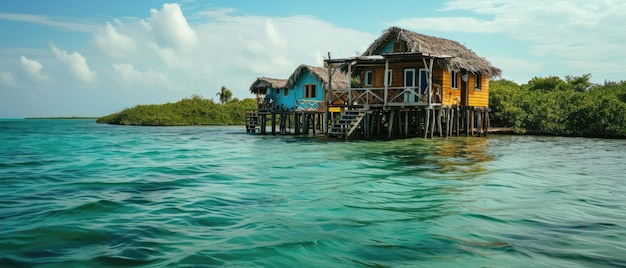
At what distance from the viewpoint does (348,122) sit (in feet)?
80.7

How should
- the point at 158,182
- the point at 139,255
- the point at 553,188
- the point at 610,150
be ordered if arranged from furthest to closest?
the point at 610,150, the point at 158,182, the point at 553,188, the point at 139,255

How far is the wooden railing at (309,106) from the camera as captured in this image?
31372 mm

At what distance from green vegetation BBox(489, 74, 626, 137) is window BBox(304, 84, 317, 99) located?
12.4 m

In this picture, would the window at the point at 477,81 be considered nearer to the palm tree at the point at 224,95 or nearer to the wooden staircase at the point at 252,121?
the wooden staircase at the point at 252,121

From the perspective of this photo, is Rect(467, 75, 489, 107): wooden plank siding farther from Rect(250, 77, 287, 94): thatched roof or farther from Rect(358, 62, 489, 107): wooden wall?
Rect(250, 77, 287, 94): thatched roof

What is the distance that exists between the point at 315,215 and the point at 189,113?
5800 cm

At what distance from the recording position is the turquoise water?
5.38m

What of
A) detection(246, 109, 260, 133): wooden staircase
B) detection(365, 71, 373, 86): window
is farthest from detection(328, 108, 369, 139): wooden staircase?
detection(246, 109, 260, 133): wooden staircase

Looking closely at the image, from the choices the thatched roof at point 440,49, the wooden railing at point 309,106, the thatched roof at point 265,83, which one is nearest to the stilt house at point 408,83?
the thatched roof at point 440,49

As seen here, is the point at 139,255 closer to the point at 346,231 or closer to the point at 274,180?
the point at 346,231

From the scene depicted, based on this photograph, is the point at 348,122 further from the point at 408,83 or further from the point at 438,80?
the point at 438,80

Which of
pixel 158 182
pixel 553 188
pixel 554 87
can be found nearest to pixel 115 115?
pixel 554 87

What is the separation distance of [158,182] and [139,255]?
586 cm

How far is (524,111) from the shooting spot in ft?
107
